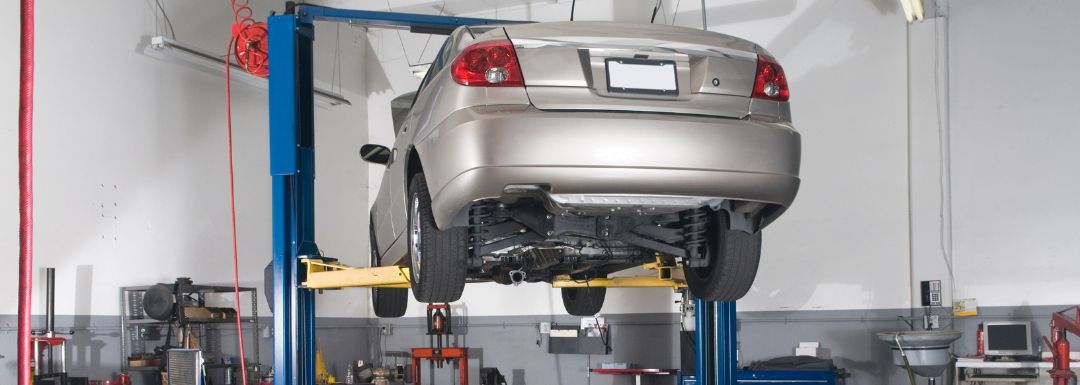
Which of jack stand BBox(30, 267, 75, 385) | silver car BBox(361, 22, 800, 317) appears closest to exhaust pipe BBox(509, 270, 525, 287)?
silver car BBox(361, 22, 800, 317)

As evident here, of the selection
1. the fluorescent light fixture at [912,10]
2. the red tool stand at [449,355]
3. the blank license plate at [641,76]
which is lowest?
the red tool stand at [449,355]

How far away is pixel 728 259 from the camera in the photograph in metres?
3.78

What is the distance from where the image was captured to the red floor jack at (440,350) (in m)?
10.3

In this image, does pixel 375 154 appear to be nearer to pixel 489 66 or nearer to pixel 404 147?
pixel 404 147

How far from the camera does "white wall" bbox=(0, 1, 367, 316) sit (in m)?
7.45

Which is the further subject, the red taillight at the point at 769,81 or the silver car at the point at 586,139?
the red taillight at the point at 769,81

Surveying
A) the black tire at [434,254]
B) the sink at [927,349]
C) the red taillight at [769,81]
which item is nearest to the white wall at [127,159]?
the black tire at [434,254]

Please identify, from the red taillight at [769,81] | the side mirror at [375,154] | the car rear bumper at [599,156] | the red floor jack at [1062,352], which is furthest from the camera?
the red floor jack at [1062,352]

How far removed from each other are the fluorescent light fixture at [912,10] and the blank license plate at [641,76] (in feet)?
18.8

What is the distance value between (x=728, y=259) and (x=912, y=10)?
18.5 ft

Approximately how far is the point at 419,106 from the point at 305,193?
1674mm

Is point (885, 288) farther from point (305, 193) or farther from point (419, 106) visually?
point (419, 106)

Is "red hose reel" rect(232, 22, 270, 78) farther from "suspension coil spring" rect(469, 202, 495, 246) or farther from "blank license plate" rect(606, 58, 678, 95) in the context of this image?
"blank license plate" rect(606, 58, 678, 95)

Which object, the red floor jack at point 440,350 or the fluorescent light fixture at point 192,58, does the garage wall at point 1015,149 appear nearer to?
the red floor jack at point 440,350
